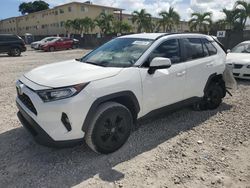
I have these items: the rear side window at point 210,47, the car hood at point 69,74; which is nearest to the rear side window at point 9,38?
the car hood at point 69,74

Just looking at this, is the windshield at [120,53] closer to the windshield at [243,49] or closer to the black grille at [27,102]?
the black grille at [27,102]

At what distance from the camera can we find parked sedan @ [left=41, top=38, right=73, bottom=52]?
2841 centimetres

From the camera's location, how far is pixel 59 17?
53156 millimetres

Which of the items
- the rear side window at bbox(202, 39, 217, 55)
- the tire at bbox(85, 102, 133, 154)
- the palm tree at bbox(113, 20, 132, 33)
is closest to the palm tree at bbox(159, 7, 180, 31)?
the palm tree at bbox(113, 20, 132, 33)

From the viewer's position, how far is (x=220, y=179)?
10.4 feet

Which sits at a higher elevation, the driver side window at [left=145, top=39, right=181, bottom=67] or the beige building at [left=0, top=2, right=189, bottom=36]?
the beige building at [left=0, top=2, right=189, bottom=36]

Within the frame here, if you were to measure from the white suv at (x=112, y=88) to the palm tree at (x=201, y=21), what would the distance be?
22.8 m

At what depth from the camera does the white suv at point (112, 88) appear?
10.5ft

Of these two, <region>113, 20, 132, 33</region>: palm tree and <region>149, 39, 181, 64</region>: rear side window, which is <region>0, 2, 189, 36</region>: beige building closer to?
<region>113, 20, 132, 33</region>: palm tree

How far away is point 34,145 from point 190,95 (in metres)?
2.88

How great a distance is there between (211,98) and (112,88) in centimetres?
288

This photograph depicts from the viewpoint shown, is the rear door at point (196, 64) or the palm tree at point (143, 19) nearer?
the rear door at point (196, 64)

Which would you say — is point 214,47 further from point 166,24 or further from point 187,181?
point 166,24

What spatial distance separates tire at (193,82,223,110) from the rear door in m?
0.36
